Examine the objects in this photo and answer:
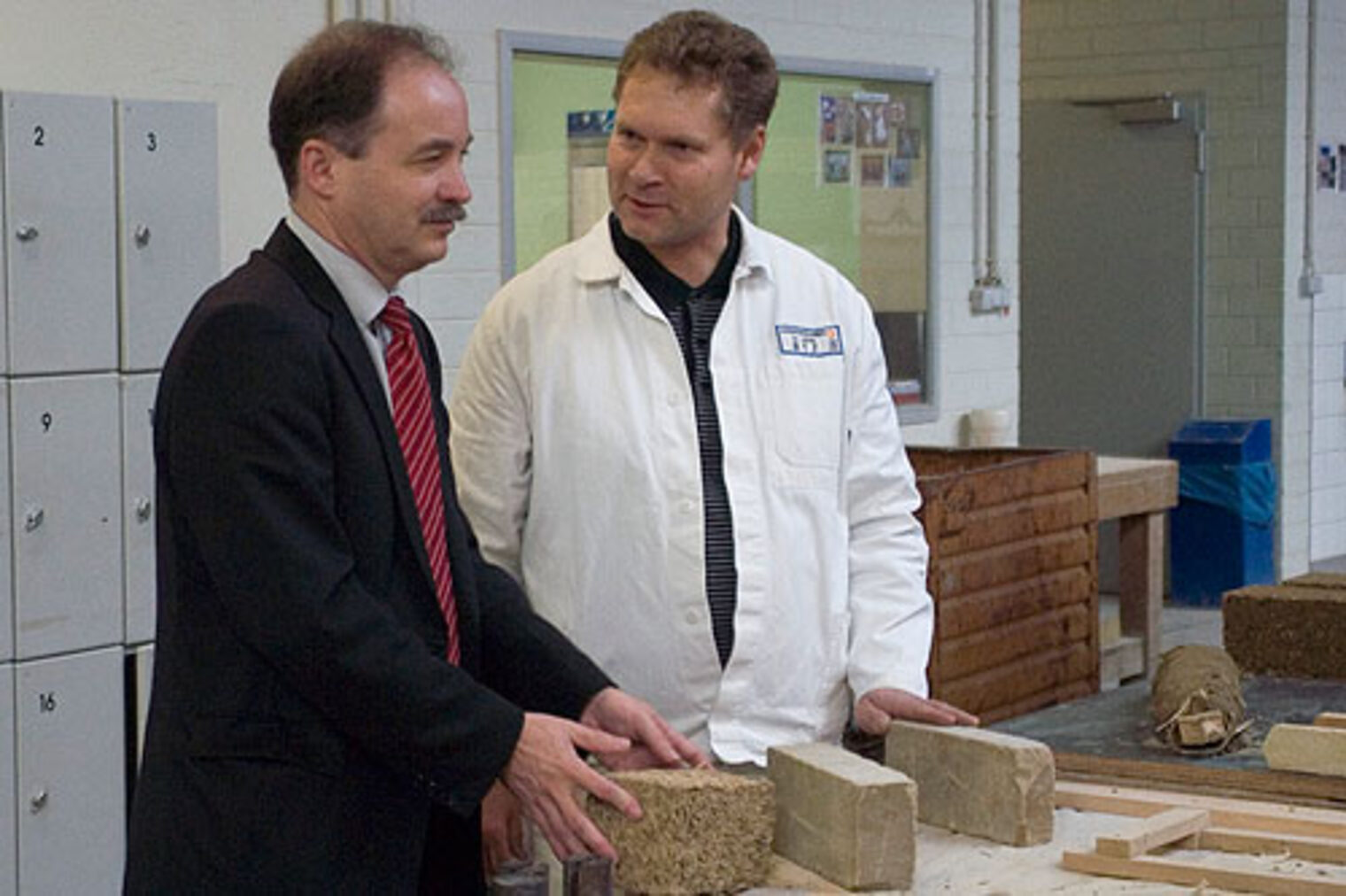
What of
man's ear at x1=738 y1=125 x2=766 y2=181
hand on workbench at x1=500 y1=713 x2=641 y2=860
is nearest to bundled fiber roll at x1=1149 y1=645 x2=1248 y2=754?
man's ear at x1=738 y1=125 x2=766 y2=181

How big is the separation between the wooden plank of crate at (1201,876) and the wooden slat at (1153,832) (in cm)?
1

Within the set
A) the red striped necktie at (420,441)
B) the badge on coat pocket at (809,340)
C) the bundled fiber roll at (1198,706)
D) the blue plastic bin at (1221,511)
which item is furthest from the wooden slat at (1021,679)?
the blue plastic bin at (1221,511)

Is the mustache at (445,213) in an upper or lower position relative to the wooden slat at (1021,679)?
upper

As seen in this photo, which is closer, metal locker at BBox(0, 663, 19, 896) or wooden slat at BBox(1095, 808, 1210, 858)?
wooden slat at BBox(1095, 808, 1210, 858)

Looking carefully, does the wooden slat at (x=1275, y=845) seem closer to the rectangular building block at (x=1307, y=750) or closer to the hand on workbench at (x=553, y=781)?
the rectangular building block at (x=1307, y=750)

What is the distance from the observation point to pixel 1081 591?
203 inches

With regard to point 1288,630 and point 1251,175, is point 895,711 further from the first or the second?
point 1251,175

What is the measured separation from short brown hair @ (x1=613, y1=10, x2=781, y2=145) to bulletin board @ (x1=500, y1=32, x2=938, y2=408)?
3081mm

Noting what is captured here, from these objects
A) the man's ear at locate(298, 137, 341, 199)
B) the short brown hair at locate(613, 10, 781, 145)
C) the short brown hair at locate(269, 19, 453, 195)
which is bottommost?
the man's ear at locate(298, 137, 341, 199)

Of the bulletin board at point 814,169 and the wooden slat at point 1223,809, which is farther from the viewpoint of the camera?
the bulletin board at point 814,169

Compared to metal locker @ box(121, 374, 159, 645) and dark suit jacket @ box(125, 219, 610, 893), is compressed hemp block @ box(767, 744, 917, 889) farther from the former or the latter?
metal locker @ box(121, 374, 159, 645)

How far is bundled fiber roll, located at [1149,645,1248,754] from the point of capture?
316 centimetres

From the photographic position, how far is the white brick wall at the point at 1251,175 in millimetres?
9898

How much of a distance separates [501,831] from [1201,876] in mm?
768
